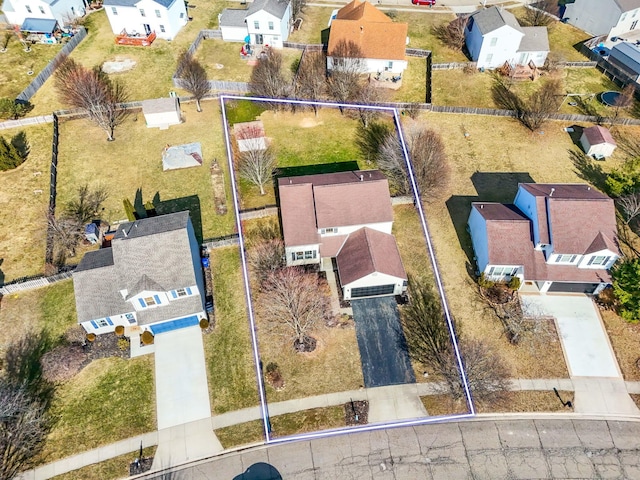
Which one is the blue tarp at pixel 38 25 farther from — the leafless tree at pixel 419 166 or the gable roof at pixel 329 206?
the leafless tree at pixel 419 166

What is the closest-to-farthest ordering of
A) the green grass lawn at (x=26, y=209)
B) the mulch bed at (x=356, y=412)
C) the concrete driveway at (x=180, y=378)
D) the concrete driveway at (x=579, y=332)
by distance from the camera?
the mulch bed at (x=356, y=412), the concrete driveway at (x=180, y=378), the concrete driveway at (x=579, y=332), the green grass lawn at (x=26, y=209)

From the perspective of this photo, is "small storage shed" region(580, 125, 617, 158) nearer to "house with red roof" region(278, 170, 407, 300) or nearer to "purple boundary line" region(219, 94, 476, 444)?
"purple boundary line" region(219, 94, 476, 444)

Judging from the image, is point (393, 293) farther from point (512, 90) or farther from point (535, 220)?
point (512, 90)

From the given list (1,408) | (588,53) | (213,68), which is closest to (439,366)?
(1,408)

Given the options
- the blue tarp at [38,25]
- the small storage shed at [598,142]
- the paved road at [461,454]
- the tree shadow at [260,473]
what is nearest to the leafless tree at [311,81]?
the small storage shed at [598,142]

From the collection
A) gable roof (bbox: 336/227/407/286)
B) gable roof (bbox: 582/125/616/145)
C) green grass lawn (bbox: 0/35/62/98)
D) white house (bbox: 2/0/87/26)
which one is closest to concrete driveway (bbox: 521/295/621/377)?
gable roof (bbox: 336/227/407/286)

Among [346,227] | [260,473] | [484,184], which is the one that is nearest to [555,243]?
[484,184]

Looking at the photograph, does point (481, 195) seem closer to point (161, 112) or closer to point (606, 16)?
point (161, 112)
